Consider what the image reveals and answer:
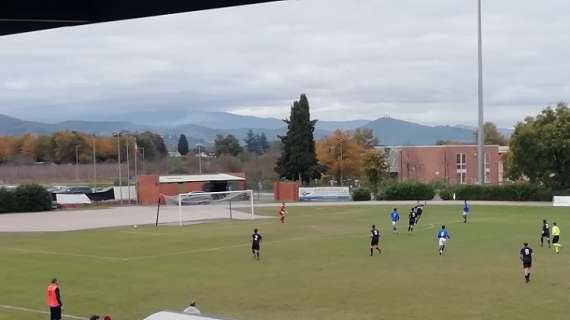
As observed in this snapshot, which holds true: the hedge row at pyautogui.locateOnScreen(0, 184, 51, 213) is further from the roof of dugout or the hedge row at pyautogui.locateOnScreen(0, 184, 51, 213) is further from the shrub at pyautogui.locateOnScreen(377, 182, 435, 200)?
the roof of dugout

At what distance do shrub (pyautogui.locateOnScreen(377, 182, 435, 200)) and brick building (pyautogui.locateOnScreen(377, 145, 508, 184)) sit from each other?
47526 mm

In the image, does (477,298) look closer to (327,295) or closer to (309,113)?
(327,295)

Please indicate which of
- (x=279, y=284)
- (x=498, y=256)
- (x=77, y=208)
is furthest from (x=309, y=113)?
(x=279, y=284)

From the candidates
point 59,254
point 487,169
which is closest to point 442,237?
point 59,254

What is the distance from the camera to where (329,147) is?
409ft

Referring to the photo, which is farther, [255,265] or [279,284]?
[255,265]

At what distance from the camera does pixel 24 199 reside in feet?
260

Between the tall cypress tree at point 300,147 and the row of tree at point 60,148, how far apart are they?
6590 cm

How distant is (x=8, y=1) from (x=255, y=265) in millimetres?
22311

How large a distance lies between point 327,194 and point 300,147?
1398 cm

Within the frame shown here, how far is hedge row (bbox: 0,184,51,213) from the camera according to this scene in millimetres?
78562

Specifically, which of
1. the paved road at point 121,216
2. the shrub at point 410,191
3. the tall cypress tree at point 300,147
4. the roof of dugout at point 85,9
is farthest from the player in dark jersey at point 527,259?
the tall cypress tree at point 300,147

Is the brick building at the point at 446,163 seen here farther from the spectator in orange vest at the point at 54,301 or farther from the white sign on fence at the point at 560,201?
the spectator in orange vest at the point at 54,301

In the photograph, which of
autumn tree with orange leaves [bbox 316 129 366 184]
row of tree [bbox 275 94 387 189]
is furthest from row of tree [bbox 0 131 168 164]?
row of tree [bbox 275 94 387 189]
